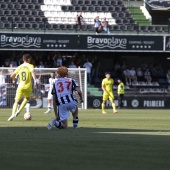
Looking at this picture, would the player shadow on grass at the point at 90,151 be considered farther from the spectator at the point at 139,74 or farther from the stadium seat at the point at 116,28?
the spectator at the point at 139,74

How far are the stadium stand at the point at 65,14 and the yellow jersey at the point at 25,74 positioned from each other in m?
22.0

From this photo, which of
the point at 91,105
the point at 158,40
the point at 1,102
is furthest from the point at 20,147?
the point at 158,40

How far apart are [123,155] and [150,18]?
126 feet

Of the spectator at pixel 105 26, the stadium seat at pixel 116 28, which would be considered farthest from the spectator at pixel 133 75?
the spectator at pixel 105 26

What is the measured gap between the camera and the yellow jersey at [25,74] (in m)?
22.7

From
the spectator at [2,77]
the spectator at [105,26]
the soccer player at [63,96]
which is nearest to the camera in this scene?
the soccer player at [63,96]

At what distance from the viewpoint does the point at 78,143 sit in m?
12.1

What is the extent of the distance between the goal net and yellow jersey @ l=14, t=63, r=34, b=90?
15013 mm

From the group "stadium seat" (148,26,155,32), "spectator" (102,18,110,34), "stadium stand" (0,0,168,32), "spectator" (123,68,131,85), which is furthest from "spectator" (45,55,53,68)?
"stadium seat" (148,26,155,32)

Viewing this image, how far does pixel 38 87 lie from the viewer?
40188 mm

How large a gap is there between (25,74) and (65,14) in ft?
80.7

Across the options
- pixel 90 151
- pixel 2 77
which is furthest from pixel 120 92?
pixel 90 151

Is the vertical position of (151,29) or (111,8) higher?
(111,8)

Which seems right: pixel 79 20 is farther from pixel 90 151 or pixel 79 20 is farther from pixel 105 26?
pixel 90 151
